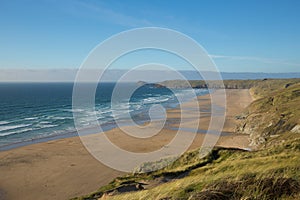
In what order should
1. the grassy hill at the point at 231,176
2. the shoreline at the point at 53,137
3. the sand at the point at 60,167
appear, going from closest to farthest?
the grassy hill at the point at 231,176 → the sand at the point at 60,167 → the shoreline at the point at 53,137

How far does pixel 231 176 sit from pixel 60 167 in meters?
19.5

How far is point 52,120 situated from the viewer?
49656 millimetres

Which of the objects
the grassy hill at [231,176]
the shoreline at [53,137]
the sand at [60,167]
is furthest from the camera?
the shoreline at [53,137]

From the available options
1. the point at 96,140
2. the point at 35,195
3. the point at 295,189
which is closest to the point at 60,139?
the point at 96,140

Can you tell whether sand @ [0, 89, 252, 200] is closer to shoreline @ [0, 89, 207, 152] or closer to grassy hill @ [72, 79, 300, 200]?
shoreline @ [0, 89, 207, 152]

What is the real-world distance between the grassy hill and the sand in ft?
17.6

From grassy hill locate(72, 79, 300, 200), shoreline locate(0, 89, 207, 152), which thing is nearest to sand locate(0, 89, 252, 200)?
shoreline locate(0, 89, 207, 152)

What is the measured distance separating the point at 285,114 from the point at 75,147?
25.4 m

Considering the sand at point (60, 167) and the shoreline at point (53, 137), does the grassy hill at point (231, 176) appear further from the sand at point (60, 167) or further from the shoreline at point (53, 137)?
the shoreline at point (53, 137)

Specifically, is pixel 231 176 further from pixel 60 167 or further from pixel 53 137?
pixel 53 137

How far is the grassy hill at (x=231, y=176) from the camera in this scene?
5.92 m

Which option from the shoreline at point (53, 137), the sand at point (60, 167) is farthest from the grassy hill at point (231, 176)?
the shoreline at point (53, 137)

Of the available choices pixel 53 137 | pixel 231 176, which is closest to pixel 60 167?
pixel 53 137

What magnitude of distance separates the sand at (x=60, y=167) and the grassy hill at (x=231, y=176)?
5350 mm
